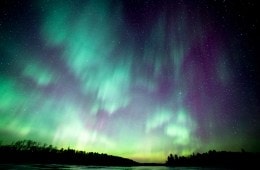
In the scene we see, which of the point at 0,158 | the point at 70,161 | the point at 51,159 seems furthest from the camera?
the point at 70,161

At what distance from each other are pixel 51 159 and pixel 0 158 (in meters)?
48.2

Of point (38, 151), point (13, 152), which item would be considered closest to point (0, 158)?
point (13, 152)

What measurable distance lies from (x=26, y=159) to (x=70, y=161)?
4720 centimetres

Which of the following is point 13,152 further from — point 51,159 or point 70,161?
point 70,161

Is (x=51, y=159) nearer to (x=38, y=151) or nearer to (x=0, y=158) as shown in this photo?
(x=38, y=151)

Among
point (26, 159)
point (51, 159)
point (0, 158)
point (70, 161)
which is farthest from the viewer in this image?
point (70, 161)

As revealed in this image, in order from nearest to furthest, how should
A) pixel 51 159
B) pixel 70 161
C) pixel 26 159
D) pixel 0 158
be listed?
pixel 0 158, pixel 26 159, pixel 51 159, pixel 70 161

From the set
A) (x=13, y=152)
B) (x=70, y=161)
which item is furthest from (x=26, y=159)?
(x=70, y=161)

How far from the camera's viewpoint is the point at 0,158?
5861 inches

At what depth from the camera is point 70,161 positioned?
655 ft

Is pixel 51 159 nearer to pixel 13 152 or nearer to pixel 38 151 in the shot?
pixel 38 151

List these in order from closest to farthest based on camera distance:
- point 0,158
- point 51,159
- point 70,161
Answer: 1. point 0,158
2. point 51,159
3. point 70,161

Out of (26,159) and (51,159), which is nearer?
(26,159)

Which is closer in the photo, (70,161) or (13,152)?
(13,152)
